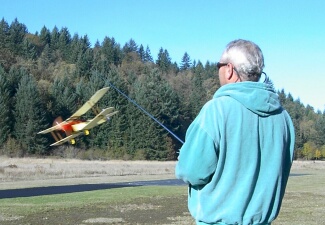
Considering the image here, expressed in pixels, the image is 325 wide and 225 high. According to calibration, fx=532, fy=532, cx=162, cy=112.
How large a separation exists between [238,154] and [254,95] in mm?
320

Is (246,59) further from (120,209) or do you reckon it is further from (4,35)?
(4,35)

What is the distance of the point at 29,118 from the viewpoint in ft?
208

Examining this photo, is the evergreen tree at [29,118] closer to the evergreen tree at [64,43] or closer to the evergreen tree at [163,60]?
the evergreen tree at [64,43]

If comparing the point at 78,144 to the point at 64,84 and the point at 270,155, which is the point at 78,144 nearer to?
the point at 64,84

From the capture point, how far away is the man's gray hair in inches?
114

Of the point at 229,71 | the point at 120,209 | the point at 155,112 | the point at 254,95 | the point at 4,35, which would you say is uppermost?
the point at 4,35

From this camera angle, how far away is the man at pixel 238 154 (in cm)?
268

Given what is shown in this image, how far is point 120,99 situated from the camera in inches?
2643

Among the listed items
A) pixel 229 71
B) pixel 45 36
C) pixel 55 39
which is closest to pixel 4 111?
pixel 55 39

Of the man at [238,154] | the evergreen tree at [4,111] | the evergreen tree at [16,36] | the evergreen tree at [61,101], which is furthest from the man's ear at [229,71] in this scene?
the evergreen tree at [16,36]

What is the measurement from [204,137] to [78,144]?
68591 mm

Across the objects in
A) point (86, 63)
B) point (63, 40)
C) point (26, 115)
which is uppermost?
point (63, 40)

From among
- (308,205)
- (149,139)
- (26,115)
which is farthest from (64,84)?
(308,205)

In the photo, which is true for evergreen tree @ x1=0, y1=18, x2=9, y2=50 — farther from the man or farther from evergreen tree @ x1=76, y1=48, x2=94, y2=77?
the man
